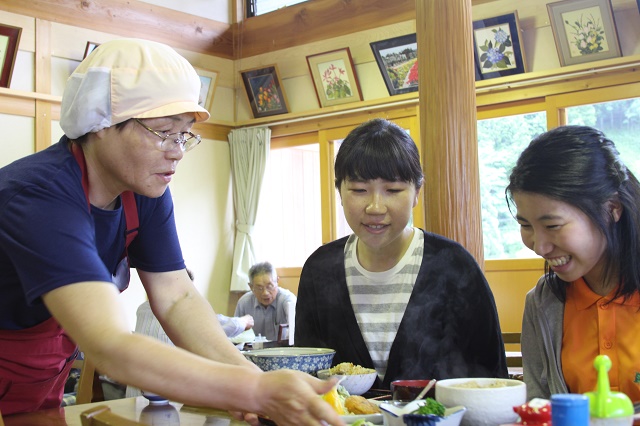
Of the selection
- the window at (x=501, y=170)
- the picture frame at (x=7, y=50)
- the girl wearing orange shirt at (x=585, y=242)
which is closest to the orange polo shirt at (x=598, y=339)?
the girl wearing orange shirt at (x=585, y=242)

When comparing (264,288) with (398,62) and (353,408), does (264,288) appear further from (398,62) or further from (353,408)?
(353,408)

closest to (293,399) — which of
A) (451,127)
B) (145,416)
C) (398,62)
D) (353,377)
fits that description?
(353,377)

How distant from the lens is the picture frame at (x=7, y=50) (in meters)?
6.06

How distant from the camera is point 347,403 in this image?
4.49 ft

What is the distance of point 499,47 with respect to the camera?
592 cm

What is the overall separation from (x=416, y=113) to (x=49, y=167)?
5209 millimetres

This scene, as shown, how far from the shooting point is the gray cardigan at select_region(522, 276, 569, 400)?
165 centimetres

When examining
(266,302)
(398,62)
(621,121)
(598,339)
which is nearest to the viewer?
(598,339)

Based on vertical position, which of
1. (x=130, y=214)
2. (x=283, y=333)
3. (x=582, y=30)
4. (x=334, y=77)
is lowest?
(x=283, y=333)

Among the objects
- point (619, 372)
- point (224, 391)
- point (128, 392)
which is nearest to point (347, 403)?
A: point (224, 391)

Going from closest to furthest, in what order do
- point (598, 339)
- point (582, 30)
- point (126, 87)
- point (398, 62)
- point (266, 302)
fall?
point (126, 87)
point (598, 339)
point (582, 30)
point (266, 302)
point (398, 62)

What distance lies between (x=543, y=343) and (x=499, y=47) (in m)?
4.62

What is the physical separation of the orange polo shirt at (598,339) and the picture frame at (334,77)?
5355 mm

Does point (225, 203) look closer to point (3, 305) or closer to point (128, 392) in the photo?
point (128, 392)
